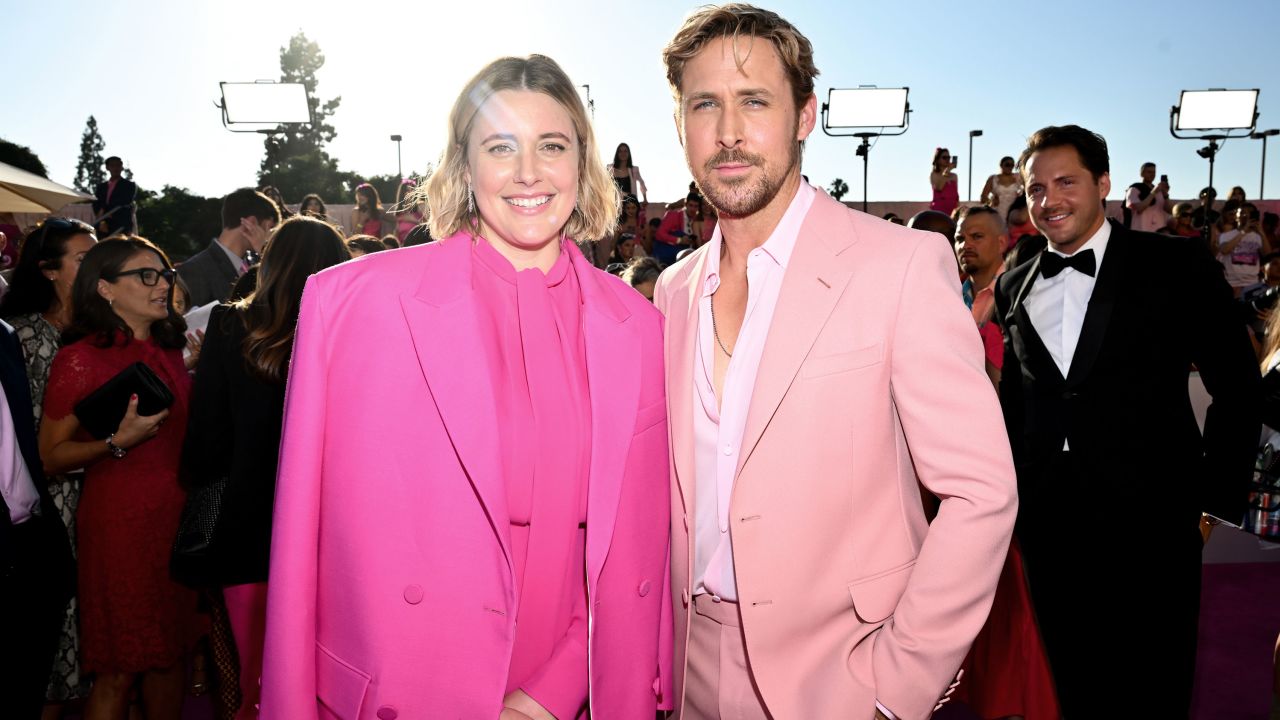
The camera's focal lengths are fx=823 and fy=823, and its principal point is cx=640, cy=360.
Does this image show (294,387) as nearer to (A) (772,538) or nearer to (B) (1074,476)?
(A) (772,538)

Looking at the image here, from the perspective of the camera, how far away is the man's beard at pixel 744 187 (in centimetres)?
204

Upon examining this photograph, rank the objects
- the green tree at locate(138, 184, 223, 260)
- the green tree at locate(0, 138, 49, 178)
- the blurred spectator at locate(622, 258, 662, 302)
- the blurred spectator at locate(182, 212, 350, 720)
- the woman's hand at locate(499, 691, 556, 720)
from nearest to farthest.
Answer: the woman's hand at locate(499, 691, 556, 720) < the blurred spectator at locate(182, 212, 350, 720) < the blurred spectator at locate(622, 258, 662, 302) < the green tree at locate(0, 138, 49, 178) < the green tree at locate(138, 184, 223, 260)

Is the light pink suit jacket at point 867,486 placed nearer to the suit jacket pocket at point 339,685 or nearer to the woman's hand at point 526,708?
the woman's hand at point 526,708

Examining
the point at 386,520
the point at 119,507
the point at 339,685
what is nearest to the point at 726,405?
the point at 386,520

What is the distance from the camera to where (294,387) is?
5.58 feet

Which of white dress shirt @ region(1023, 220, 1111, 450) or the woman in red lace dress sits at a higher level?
white dress shirt @ region(1023, 220, 1111, 450)

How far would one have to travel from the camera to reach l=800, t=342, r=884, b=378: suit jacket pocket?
1.82 meters

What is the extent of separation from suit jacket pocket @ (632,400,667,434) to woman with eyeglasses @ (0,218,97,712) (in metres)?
2.82

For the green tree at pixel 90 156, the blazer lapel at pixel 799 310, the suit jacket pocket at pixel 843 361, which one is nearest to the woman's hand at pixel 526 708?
the blazer lapel at pixel 799 310

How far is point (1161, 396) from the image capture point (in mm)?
2928

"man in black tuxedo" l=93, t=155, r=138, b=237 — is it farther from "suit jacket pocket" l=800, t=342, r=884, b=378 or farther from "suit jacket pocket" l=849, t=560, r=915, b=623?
"suit jacket pocket" l=849, t=560, r=915, b=623

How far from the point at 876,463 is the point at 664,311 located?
0.78 metres

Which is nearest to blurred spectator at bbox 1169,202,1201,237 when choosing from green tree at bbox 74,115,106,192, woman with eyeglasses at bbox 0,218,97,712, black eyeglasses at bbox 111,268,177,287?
black eyeglasses at bbox 111,268,177,287

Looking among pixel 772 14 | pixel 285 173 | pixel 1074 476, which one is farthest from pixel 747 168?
pixel 285 173
